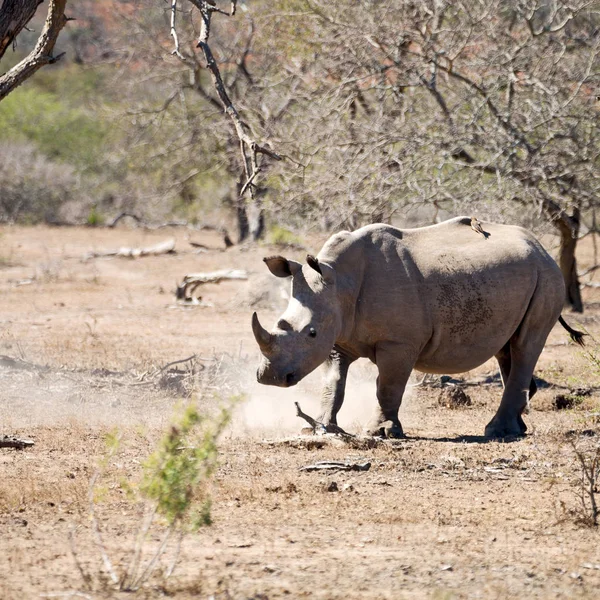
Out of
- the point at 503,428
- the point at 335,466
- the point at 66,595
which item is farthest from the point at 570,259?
the point at 66,595

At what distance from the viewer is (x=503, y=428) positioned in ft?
28.9

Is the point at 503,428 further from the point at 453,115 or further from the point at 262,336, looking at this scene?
the point at 453,115

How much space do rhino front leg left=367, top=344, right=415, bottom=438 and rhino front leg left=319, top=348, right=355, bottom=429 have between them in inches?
12.0

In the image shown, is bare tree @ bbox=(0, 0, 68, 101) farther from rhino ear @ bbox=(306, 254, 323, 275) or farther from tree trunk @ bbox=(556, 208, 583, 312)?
tree trunk @ bbox=(556, 208, 583, 312)

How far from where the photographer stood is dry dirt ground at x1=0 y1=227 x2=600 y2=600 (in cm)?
504

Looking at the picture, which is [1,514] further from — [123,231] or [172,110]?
[123,231]

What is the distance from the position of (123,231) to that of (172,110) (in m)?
6.38

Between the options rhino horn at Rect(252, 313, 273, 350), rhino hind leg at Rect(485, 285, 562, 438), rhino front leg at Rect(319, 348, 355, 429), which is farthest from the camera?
rhino hind leg at Rect(485, 285, 562, 438)

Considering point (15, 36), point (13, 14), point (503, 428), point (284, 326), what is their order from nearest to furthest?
point (13, 14) < point (15, 36) < point (284, 326) < point (503, 428)

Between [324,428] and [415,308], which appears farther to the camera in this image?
[415,308]

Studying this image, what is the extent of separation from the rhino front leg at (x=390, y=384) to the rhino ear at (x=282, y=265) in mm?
923

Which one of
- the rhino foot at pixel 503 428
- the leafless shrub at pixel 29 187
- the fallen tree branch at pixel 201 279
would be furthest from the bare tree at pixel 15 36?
the leafless shrub at pixel 29 187

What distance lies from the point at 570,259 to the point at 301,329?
8.68 metres

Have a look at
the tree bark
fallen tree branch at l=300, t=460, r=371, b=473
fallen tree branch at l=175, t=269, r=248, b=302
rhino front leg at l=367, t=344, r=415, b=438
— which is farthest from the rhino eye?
fallen tree branch at l=175, t=269, r=248, b=302
